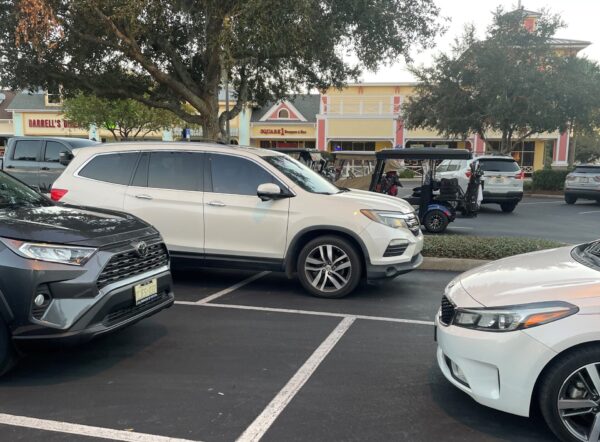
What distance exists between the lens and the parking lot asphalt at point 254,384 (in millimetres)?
3371

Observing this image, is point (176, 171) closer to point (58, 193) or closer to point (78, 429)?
point (58, 193)

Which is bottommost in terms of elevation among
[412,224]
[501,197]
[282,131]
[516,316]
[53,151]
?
[501,197]

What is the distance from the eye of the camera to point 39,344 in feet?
12.6

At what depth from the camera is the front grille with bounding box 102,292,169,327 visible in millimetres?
4098

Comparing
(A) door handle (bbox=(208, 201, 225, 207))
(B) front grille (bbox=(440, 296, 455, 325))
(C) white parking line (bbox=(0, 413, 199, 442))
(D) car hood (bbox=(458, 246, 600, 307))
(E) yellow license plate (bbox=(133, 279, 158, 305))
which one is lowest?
(C) white parking line (bbox=(0, 413, 199, 442))

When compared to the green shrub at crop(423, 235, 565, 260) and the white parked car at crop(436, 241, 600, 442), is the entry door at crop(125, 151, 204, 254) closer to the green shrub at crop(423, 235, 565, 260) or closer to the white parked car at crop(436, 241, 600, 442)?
the green shrub at crop(423, 235, 565, 260)

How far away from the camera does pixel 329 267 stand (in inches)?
253

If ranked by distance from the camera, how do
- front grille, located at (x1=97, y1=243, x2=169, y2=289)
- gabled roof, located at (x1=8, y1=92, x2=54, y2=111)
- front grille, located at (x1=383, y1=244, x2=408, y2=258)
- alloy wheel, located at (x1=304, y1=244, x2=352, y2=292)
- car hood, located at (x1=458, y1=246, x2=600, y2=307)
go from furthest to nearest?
gabled roof, located at (x1=8, y1=92, x2=54, y2=111)
alloy wheel, located at (x1=304, y1=244, x2=352, y2=292)
front grille, located at (x1=383, y1=244, x2=408, y2=258)
front grille, located at (x1=97, y1=243, x2=169, y2=289)
car hood, located at (x1=458, y1=246, x2=600, y2=307)

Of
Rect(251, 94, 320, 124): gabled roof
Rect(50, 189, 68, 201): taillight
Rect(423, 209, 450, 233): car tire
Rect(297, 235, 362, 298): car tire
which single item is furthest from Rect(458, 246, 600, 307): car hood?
Rect(251, 94, 320, 124): gabled roof

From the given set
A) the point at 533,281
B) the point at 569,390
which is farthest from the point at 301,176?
the point at 569,390

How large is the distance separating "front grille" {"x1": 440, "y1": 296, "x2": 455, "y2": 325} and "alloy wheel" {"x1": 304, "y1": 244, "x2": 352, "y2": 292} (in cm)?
266

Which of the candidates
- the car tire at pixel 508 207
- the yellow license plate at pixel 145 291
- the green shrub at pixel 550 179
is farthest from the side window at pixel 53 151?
the green shrub at pixel 550 179

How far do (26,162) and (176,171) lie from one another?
29.0ft

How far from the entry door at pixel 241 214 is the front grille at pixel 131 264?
179 cm
